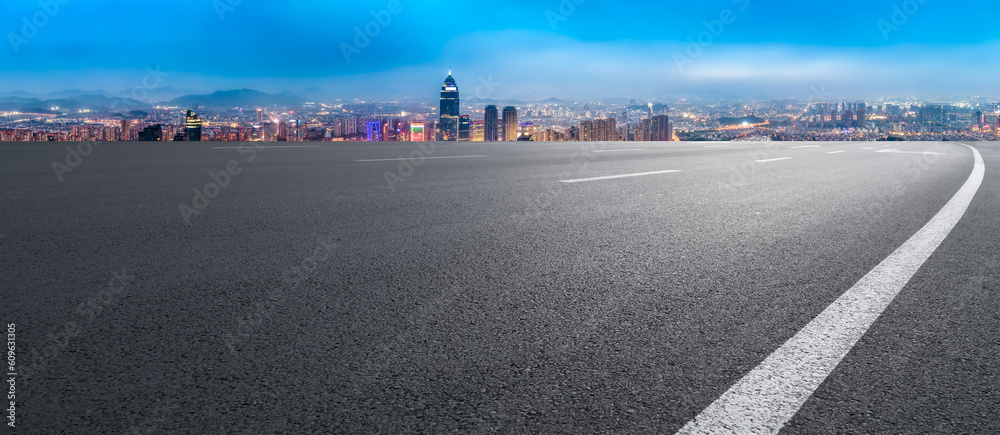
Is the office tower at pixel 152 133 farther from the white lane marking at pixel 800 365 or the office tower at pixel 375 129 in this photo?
the white lane marking at pixel 800 365

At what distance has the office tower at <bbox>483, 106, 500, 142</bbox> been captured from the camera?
36819 mm

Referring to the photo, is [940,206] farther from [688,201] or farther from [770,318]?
[770,318]

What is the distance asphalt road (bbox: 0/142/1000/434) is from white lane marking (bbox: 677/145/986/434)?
0.04 meters

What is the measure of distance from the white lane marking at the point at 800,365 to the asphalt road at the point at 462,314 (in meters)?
0.04

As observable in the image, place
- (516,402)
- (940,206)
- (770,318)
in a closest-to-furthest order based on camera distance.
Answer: (516,402)
(770,318)
(940,206)

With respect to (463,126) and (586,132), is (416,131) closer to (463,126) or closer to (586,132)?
(463,126)

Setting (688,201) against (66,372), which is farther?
(688,201)

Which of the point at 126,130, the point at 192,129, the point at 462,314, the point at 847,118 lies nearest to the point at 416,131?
the point at 192,129

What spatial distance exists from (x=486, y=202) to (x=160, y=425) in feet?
14.1

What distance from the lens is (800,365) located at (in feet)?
6.63

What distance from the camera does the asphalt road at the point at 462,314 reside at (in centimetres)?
172

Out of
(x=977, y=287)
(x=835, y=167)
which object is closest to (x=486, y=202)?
(x=977, y=287)

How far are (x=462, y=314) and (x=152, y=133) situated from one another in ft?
64.8

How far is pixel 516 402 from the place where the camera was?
1761 mm
